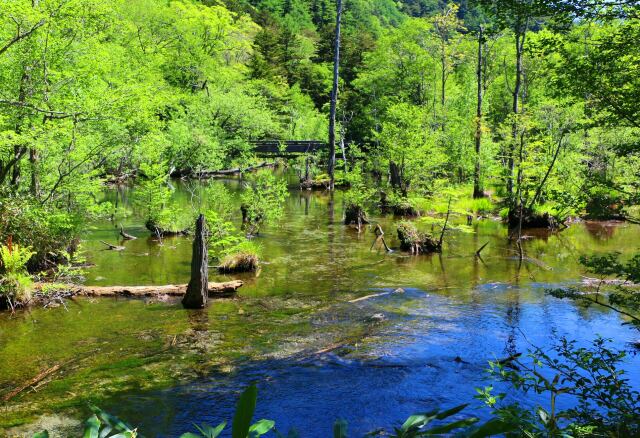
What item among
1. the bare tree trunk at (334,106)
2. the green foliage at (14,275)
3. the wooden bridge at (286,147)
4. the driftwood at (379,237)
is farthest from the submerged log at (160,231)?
the wooden bridge at (286,147)

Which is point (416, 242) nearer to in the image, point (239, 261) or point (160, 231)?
point (239, 261)

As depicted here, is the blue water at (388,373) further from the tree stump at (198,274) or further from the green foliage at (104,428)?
the green foliage at (104,428)

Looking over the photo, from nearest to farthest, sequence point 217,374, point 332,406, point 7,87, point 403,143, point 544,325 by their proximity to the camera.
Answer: point 332,406 < point 217,374 < point 544,325 < point 7,87 < point 403,143

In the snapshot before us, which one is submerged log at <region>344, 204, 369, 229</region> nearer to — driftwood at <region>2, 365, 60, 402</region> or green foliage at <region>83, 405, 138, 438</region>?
driftwood at <region>2, 365, 60, 402</region>

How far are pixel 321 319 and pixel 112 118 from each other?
739cm

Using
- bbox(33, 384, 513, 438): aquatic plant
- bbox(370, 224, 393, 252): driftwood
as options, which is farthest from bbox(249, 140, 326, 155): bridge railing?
bbox(33, 384, 513, 438): aquatic plant

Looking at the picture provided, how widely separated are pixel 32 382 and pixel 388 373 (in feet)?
18.2

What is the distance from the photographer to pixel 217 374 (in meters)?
8.15

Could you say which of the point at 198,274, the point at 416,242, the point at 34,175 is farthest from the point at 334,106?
the point at 198,274

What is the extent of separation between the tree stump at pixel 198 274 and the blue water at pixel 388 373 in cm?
277

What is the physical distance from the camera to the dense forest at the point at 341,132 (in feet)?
20.3

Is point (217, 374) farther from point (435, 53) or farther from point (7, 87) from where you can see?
point (435, 53)

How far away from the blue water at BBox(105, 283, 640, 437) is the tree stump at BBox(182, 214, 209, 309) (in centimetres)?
277

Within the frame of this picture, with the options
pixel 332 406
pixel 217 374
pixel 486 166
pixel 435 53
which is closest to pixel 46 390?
pixel 217 374
